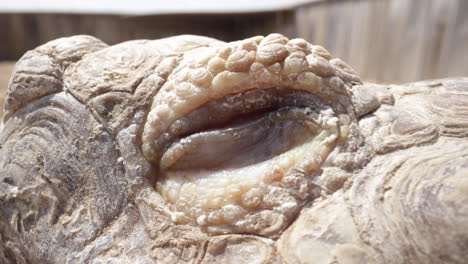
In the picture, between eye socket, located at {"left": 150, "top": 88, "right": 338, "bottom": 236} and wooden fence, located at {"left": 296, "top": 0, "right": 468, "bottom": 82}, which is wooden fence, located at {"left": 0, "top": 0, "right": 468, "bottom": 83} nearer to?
wooden fence, located at {"left": 296, "top": 0, "right": 468, "bottom": 82}

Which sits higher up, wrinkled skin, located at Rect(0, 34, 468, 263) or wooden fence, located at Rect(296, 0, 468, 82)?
wrinkled skin, located at Rect(0, 34, 468, 263)

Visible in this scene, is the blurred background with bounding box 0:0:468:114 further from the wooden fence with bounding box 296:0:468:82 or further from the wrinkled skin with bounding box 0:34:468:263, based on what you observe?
the wrinkled skin with bounding box 0:34:468:263

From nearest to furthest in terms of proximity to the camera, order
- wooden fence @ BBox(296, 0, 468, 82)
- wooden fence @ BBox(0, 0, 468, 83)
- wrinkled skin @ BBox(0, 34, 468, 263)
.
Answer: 1. wrinkled skin @ BBox(0, 34, 468, 263)
2. wooden fence @ BBox(296, 0, 468, 82)
3. wooden fence @ BBox(0, 0, 468, 83)

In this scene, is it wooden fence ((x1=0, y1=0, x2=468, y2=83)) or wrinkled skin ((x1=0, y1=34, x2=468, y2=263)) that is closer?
wrinkled skin ((x1=0, y1=34, x2=468, y2=263))

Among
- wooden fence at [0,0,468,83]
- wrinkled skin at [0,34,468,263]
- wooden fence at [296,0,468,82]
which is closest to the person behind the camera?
wrinkled skin at [0,34,468,263]

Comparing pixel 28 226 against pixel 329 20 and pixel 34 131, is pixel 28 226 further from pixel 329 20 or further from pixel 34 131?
pixel 329 20

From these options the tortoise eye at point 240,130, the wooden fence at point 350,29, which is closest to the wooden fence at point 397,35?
the wooden fence at point 350,29

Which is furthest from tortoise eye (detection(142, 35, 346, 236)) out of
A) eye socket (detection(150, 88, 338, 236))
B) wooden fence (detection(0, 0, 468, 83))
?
wooden fence (detection(0, 0, 468, 83))

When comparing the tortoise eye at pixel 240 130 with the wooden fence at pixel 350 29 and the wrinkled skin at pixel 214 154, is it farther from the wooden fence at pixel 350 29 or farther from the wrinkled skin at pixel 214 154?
the wooden fence at pixel 350 29
